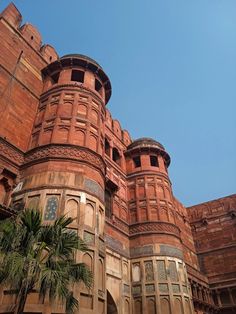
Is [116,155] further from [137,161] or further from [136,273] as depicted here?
[136,273]

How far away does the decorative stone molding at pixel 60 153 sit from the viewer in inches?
548

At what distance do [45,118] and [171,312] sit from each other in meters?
12.3

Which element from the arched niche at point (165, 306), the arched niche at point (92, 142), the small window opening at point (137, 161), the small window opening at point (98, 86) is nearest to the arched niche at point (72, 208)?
the arched niche at point (92, 142)

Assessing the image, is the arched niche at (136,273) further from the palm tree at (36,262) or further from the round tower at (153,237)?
the palm tree at (36,262)

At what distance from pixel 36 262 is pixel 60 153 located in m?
7.60

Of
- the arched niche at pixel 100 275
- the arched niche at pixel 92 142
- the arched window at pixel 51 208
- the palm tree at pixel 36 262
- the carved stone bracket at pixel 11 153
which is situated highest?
the arched niche at pixel 92 142

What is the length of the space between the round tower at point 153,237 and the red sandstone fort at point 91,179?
0.06 m

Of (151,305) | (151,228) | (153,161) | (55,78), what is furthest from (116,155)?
(151,305)

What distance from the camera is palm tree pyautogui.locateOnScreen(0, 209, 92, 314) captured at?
679 cm

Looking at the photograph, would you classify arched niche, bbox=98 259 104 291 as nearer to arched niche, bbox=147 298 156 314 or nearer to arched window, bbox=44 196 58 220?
arched window, bbox=44 196 58 220

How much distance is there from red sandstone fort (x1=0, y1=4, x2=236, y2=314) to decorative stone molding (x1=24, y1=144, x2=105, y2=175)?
53 millimetres

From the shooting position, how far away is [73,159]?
14.0 metres

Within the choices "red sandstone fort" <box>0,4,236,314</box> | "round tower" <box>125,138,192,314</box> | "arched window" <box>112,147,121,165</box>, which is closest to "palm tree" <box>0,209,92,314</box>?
"red sandstone fort" <box>0,4,236,314</box>

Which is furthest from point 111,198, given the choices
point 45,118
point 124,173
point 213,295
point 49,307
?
point 213,295
